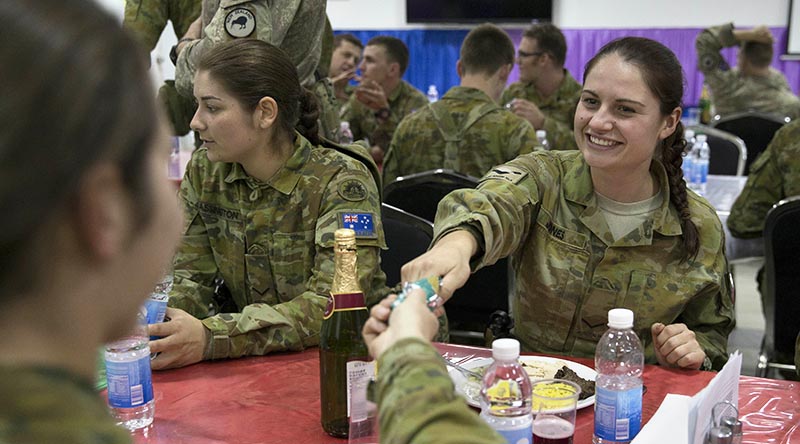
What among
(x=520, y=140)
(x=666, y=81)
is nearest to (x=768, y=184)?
(x=520, y=140)

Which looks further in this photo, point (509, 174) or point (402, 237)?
point (402, 237)

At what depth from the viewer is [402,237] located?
258 cm

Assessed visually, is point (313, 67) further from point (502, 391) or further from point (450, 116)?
point (502, 391)

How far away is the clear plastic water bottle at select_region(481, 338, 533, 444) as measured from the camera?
1172mm

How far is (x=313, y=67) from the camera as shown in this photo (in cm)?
303

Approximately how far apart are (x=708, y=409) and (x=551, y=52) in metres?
4.48

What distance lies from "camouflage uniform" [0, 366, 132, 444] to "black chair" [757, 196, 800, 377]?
2.45 metres

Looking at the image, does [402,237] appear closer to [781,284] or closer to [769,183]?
[781,284]

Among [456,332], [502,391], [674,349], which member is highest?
[502,391]

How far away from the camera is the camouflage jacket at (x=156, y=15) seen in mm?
3586

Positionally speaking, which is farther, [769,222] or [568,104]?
[568,104]

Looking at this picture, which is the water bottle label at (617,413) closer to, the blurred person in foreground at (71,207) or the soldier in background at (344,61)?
the blurred person in foreground at (71,207)

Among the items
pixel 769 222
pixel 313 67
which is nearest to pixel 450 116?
pixel 313 67

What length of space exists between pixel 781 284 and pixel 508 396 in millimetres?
1870
